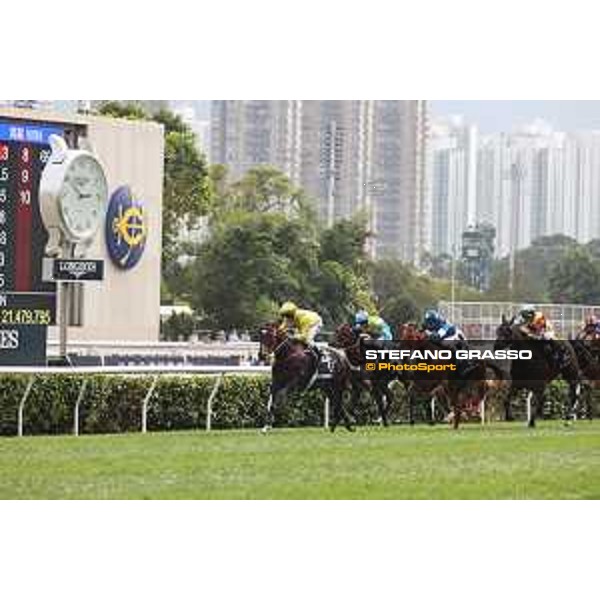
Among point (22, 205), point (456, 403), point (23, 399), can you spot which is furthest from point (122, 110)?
point (456, 403)

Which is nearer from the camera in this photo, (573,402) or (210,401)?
(210,401)

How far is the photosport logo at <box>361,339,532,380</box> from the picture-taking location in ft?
45.7

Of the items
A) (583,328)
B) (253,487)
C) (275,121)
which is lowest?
(253,487)

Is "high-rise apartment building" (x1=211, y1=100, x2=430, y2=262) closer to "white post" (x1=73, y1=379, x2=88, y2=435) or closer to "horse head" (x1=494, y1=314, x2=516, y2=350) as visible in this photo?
"horse head" (x1=494, y1=314, x2=516, y2=350)

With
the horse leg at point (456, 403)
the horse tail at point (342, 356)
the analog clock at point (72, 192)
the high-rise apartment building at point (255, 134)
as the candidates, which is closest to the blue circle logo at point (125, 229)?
the analog clock at point (72, 192)

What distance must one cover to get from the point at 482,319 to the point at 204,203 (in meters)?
1.77

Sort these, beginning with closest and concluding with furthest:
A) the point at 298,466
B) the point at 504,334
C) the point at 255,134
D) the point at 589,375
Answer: the point at 298,466 < the point at 255,134 < the point at 504,334 < the point at 589,375

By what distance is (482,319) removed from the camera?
14141 mm

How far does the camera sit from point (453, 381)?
14.1m

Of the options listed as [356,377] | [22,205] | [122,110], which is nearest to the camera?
[122,110]

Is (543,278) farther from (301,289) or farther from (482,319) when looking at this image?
(301,289)

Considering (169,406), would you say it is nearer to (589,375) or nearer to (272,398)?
(272,398)

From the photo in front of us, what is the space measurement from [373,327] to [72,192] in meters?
1.91

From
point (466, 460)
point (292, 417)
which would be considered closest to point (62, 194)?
point (292, 417)
